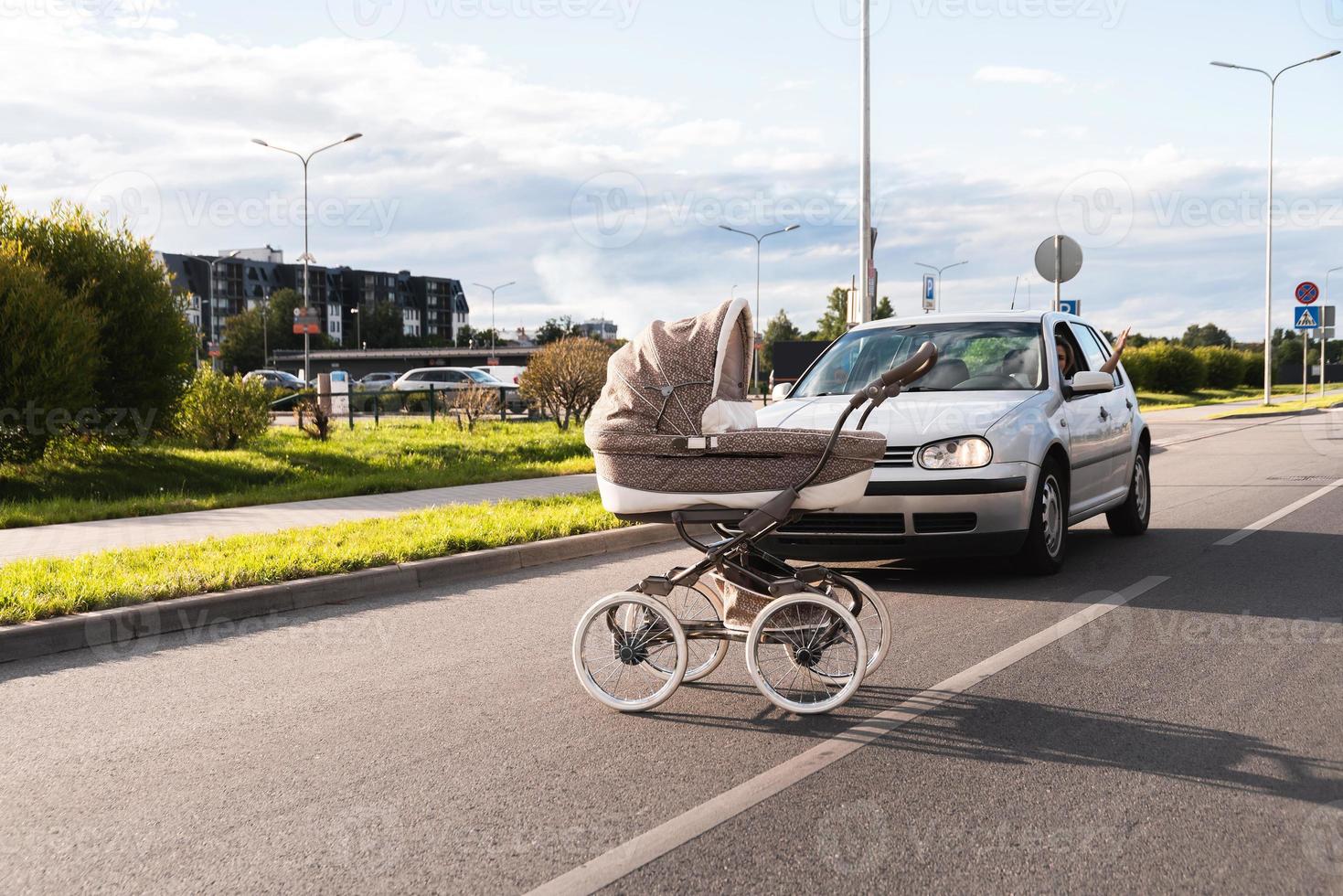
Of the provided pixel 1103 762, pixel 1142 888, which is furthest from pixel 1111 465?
pixel 1142 888

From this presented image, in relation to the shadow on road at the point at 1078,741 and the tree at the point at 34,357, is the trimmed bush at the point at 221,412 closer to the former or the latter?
the tree at the point at 34,357

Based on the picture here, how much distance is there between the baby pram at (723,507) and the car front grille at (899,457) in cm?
225

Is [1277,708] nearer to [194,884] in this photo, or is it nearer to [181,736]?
[194,884]

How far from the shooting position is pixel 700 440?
487 cm

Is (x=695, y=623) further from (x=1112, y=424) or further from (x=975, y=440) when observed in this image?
(x=1112, y=424)

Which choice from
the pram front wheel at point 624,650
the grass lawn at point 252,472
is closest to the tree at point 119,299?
the grass lawn at point 252,472

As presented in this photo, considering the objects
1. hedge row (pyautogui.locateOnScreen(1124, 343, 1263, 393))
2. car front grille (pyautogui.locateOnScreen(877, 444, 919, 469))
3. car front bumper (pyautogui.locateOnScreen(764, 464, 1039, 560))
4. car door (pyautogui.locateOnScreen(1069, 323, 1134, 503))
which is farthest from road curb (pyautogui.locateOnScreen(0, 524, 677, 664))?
hedge row (pyautogui.locateOnScreen(1124, 343, 1263, 393))

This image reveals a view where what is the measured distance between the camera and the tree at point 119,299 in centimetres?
1474

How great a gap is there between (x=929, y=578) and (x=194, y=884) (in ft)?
18.0

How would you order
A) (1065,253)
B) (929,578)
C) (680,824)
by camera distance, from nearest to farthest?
(680,824) < (929,578) < (1065,253)

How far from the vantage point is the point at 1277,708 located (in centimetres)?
483

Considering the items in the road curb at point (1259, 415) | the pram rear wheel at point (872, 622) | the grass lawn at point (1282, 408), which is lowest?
the pram rear wheel at point (872, 622)

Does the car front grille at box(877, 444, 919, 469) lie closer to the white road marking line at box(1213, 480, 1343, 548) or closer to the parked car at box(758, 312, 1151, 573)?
the parked car at box(758, 312, 1151, 573)

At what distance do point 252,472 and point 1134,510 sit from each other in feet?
32.8
